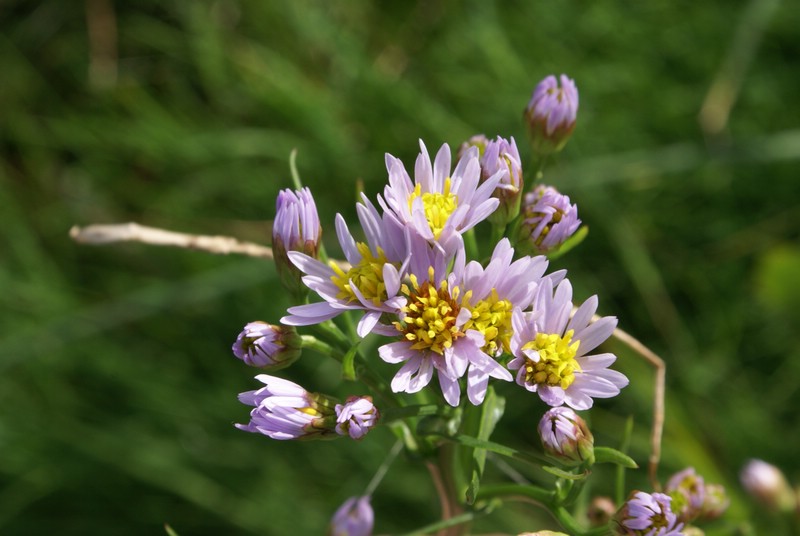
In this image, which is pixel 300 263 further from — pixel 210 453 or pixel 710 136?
pixel 710 136

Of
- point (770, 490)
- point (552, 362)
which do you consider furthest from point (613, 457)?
point (770, 490)

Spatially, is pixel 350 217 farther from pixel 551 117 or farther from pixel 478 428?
pixel 478 428

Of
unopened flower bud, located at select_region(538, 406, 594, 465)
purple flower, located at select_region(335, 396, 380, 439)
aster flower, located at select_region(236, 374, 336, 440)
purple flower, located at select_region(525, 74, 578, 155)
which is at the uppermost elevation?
purple flower, located at select_region(525, 74, 578, 155)

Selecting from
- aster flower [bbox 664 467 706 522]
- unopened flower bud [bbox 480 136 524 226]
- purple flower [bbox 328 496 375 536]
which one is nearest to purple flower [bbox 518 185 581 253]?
unopened flower bud [bbox 480 136 524 226]

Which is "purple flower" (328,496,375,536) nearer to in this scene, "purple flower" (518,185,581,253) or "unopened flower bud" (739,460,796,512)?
"purple flower" (518,185,581,253)

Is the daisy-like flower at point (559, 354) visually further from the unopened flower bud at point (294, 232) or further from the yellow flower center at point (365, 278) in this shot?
the unopened flower bud at point (294, 232)

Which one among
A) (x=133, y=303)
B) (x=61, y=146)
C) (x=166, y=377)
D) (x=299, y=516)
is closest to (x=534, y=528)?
(x=299, y=516)
